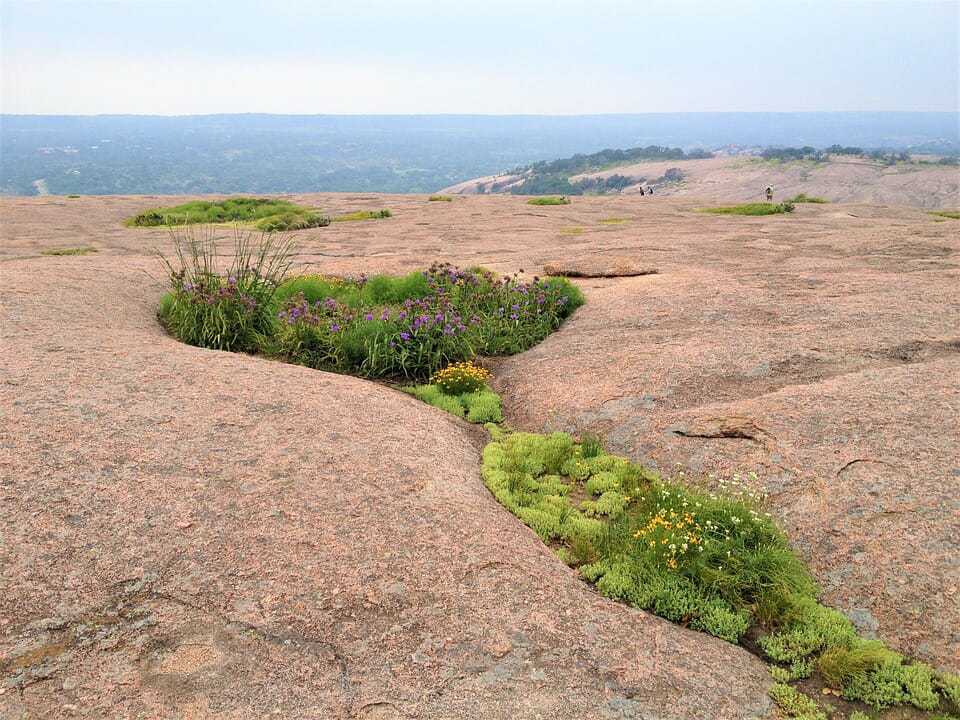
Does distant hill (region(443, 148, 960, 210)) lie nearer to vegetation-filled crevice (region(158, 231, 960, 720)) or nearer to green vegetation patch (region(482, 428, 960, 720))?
vegetation-filled crevice (region(158, 231, 960, 720))

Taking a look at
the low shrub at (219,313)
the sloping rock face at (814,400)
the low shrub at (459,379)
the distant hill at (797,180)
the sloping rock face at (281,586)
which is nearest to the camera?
the sloping rock face at (281,586)

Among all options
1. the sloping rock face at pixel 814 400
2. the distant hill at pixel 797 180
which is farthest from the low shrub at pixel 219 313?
the distant hill at pixel 797 180

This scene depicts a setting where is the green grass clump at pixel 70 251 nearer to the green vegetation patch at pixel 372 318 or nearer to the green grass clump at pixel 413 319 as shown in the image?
the green vegetation patch at pixel 372 318

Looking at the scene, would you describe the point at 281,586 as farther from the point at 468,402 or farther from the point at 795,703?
the point at 468,402

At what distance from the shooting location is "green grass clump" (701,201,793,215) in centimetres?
2577

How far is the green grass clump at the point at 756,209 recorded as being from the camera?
2577 centimetres

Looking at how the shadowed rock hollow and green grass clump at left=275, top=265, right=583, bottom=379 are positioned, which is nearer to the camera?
the shadowed rock hollow

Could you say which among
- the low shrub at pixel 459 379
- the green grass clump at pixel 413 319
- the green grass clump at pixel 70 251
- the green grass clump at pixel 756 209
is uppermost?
the green grass clump at pixel 756 209

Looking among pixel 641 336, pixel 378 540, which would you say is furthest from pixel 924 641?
pixel 641 336

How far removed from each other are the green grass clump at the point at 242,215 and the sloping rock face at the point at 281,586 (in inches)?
666

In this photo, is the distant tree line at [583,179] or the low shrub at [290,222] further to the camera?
the distant tree line at [583,179]

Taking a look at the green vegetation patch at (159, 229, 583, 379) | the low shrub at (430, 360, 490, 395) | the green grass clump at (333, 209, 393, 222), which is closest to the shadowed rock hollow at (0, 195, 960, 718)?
the low shrub at (430, 360, 490, 395)

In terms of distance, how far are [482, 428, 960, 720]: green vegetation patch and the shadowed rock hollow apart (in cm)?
23

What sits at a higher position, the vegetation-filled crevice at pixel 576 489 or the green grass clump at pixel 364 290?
the green grass clump at pixel 364 290
